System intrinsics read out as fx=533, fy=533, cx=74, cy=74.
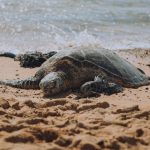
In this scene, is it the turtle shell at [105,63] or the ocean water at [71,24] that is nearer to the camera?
the turtle shell at [105,63]

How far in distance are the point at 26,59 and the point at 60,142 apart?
457 cm

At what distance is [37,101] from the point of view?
22.0 feet

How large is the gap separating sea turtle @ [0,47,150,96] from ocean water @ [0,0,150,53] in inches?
123

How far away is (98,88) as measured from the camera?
7285 millimetres

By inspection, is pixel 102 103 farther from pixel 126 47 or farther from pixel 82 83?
pixel 126 47

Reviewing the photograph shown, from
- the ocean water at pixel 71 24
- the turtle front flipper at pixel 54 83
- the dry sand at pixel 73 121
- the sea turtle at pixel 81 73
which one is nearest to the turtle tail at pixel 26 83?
the sea turtle at pixel 81 73

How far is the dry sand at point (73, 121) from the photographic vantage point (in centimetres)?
471

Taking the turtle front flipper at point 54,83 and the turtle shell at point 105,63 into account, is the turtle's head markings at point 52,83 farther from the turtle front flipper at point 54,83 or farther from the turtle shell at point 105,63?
the turtle shell at point 105,63

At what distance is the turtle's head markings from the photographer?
283 inches

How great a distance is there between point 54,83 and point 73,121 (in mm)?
1923

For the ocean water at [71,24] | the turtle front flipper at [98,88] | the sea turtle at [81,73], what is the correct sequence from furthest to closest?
1. the ocean water at [71,24]
2. the sea turtle at [81,73]
3. the turtle front flipper at [98,88]

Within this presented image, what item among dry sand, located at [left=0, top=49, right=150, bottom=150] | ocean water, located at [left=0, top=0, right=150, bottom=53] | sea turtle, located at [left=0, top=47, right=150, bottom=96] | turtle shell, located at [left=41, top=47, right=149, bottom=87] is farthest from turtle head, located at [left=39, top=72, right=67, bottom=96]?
ocean water, located at [left=0, top=0, right=150, bottom=53]

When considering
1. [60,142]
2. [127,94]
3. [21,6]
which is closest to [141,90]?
[127,94]

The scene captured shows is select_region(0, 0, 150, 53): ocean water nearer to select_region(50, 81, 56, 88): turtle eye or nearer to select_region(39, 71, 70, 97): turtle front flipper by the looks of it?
select_region(39, 71, 70, 97): turtle front flipper
